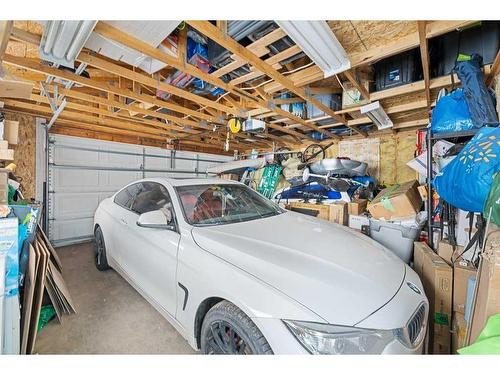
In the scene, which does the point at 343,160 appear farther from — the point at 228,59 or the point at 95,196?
the point at 95,196

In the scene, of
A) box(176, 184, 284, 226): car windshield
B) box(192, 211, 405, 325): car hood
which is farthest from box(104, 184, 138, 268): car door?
box(192, 211, 405, 325): car hood

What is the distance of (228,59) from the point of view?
207 centimetres

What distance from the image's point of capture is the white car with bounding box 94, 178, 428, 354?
0.96 meters

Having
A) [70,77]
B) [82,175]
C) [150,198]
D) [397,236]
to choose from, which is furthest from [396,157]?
[82,175]

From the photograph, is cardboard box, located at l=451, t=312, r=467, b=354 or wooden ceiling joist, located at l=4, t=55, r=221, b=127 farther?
wooden ceiling joist, located at l=4, t=55, r=221, b=127

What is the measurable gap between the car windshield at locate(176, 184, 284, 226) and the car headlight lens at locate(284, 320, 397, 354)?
0.99m

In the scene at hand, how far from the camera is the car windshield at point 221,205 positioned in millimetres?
1777

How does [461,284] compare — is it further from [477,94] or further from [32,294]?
[32,294]

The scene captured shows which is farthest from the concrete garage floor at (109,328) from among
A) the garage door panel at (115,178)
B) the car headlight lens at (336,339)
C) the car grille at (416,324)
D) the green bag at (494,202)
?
the garage door panel at (115,178)

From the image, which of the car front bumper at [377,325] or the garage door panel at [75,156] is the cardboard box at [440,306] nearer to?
the car front bumper at [377,325]

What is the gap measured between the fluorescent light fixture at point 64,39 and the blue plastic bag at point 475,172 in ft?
8.46

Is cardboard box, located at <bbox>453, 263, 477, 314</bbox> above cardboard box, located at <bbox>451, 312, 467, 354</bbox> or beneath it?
A: above

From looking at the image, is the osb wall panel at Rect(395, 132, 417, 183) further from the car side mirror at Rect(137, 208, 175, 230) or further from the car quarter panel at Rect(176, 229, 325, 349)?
the car side mirror at Rect(137, 208, 175, 230)
